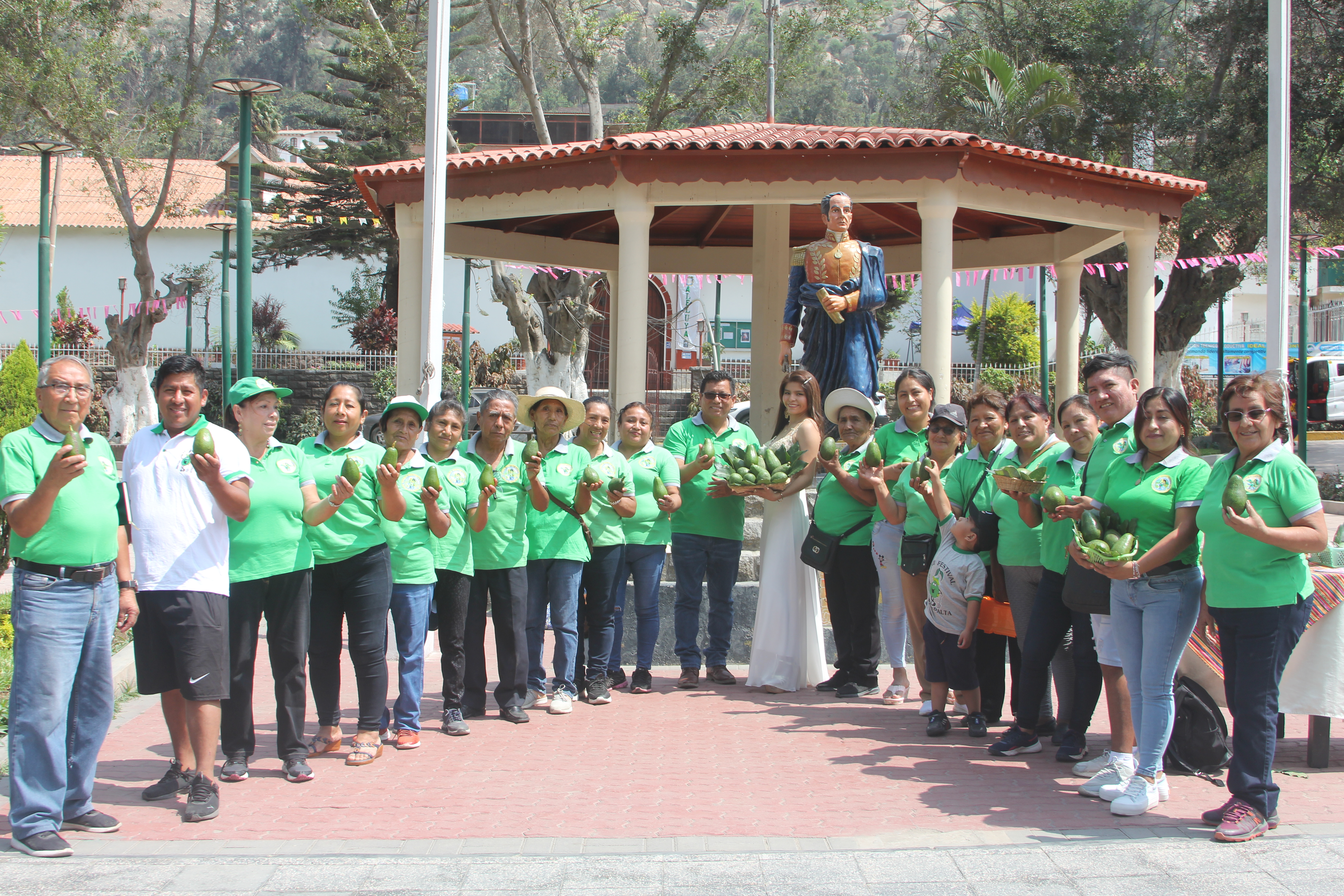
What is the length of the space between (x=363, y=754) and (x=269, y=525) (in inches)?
49.6

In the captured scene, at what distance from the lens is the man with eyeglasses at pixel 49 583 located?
4.14 m

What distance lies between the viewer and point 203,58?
25.5m

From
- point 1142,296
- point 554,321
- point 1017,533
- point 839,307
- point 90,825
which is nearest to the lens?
point 90,825

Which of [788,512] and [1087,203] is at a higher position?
[1087,203]

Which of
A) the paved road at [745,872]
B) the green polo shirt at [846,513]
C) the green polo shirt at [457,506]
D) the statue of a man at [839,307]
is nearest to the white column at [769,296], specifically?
the statue of a man at [839,307]

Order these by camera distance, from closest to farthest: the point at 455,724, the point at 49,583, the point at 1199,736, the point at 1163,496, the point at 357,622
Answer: the point at 49,583 < the point at 1163,496 < the point at 1199,736 < the point at 357,622 < the point at 455,724

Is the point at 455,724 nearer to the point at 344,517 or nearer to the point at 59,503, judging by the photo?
the point at 344,517

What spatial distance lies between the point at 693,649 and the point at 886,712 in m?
1.25

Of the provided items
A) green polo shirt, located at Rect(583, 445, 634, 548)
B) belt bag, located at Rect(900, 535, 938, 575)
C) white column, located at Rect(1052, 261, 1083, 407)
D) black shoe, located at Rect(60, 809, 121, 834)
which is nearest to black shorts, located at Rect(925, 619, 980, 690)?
belt bag, located at Rect(900, 535, 938, 575)

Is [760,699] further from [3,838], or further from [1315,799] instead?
[3,838]

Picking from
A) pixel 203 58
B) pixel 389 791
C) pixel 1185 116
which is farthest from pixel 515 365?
pixel 389 791

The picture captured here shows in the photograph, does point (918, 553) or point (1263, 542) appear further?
point (918, 553)

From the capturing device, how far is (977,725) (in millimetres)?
5820

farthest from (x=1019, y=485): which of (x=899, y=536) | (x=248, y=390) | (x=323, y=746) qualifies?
(x=323, y=746)
